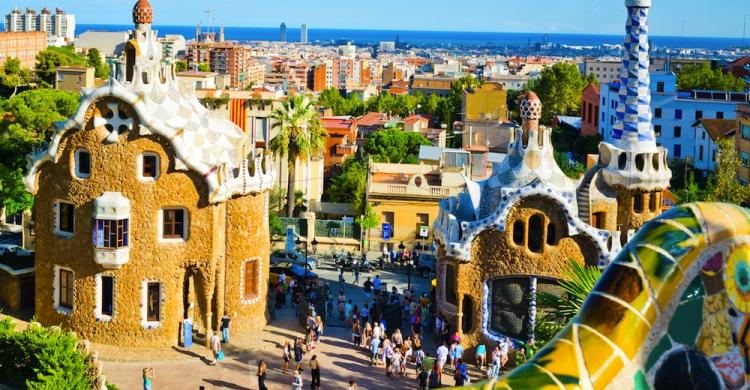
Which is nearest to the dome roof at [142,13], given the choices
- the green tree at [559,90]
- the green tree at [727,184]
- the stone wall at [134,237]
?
the stone wall at [134,237]

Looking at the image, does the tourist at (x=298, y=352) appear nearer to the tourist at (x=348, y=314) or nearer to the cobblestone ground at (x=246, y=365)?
the cobblestone ground at (x=246, y=365)

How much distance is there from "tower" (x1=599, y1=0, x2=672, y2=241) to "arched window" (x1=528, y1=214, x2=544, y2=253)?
335 centimetres

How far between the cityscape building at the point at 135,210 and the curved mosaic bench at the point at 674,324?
25.9 m

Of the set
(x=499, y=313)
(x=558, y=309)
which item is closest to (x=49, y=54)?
(x=499, y=313)

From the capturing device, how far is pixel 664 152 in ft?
126

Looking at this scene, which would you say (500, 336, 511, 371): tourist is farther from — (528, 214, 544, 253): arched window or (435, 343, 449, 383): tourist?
(528, 214, 544, 253): arched window

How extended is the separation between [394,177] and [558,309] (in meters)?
39.2

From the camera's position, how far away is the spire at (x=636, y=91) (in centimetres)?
3809

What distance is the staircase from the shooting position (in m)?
37.8

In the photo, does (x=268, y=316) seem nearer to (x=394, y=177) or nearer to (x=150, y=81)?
(x=150, y=81)

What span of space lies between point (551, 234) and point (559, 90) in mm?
96023

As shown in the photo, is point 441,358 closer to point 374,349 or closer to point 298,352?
point 374,349

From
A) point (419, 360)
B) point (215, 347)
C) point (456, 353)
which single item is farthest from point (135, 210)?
point (456, 353)

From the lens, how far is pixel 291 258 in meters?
52.4
